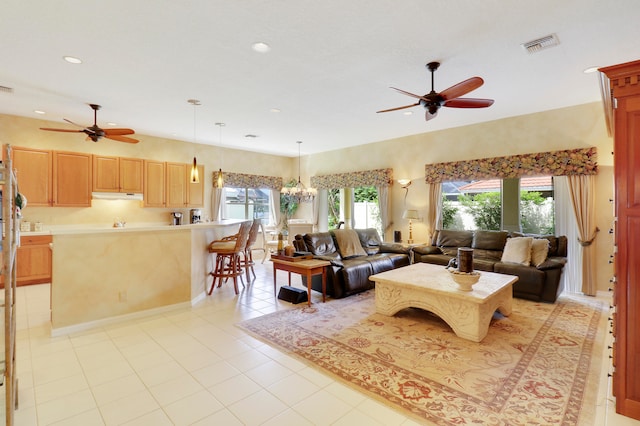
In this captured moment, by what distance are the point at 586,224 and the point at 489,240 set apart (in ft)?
4.33

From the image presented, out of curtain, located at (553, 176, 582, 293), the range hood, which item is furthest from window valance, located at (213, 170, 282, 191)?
curtain, located at (553, 176, 582, 293)

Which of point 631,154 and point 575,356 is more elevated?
point 631,154

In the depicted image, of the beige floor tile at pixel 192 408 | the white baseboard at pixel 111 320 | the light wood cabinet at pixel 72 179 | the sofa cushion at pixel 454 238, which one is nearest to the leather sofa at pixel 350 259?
the sofa cushion at pixel 454 238

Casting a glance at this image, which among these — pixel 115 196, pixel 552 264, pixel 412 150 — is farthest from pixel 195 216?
pixel 552 264

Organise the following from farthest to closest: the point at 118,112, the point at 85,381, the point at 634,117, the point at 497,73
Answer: the point at 118,112 → the point at 497,73 → the point at 85,381 → the point at 634,117

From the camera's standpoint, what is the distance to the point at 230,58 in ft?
10.7

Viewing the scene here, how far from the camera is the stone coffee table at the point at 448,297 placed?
3.13 meters

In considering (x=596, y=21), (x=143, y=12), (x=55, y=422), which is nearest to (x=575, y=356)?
(x=596, y=21)

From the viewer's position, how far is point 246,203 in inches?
339

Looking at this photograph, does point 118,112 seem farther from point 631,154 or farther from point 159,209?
point 631,154

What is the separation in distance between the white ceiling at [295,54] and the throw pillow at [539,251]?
6.88 feet

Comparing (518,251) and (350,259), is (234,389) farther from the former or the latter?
(518,251)

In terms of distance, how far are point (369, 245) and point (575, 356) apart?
3637 millimetres

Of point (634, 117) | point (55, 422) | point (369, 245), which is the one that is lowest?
point (55, 422)
